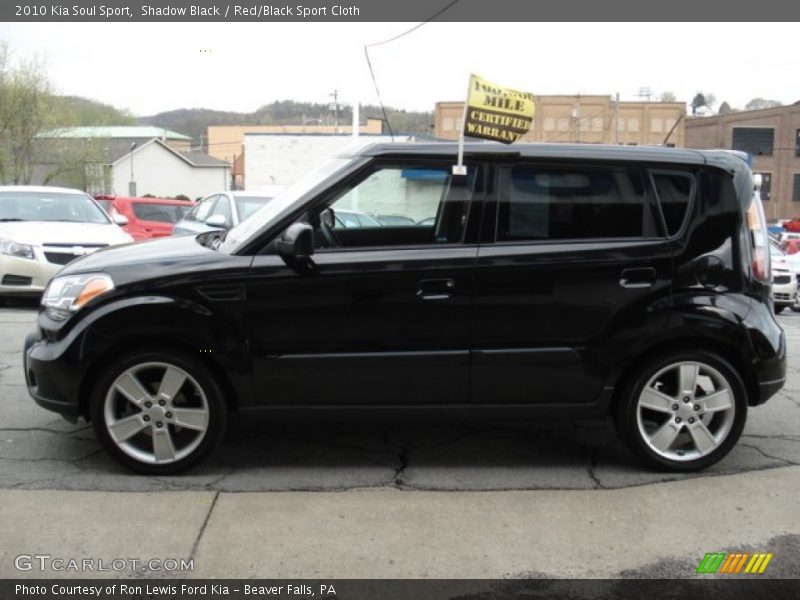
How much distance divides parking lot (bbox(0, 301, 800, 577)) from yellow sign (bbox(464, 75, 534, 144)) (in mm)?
1617

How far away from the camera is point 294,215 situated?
12.6 feet

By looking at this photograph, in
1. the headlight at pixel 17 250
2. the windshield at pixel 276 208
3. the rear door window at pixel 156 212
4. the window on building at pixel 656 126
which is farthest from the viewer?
the window on building at pixel 656 126

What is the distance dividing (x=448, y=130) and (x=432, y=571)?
161 feet

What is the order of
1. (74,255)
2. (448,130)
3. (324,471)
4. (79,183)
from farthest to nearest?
(79,183)
(448,130)
(74,255)
(324,471)

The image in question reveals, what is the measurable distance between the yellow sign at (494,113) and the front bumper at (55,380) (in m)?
2.42

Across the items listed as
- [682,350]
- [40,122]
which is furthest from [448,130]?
[682,350]

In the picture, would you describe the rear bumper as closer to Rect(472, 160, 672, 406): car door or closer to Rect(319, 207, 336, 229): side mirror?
Rect(472, 160, 672, 406): car door

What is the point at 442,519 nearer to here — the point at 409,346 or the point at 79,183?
the point at 409,346

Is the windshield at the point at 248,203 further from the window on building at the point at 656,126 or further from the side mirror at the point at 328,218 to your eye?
the window on building at the point at 656,126

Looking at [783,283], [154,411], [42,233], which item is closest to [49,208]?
[42,233]

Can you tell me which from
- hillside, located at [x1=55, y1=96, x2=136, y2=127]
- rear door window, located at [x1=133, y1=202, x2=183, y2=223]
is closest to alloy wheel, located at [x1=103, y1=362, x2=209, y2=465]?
rear door window, located at [x1=133, y1=202, x2=183, y2=223]

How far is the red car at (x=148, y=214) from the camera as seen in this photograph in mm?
15117

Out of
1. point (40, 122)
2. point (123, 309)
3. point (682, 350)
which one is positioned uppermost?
point (40, 122)

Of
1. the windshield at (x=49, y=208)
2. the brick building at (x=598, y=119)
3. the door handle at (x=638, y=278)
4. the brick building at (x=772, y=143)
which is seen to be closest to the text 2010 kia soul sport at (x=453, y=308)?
the door handle at (x=638, y=278)
